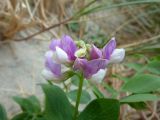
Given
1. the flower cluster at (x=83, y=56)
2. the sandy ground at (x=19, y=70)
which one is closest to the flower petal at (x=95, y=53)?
the flower cluster at (x=83, y=56)

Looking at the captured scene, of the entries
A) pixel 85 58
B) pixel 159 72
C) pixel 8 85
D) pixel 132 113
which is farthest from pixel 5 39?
pixel 85 58

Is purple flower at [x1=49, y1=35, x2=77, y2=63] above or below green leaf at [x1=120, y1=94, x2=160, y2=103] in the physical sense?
above

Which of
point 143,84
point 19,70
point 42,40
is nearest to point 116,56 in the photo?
point 143,84

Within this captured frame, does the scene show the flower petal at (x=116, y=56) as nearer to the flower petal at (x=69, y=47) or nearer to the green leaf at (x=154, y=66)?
the flower petal at (x=69, y=47)

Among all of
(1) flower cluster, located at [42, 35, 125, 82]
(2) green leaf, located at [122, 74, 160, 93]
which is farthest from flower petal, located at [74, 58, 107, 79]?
(2) green leaf, located at [122, 74, 160, 93]

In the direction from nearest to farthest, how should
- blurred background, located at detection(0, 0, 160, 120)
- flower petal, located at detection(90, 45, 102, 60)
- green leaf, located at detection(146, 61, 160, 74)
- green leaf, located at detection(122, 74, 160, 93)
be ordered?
flower petal, located at detection(90, 45, 102, 60)
green leaf, located at detection(122, 74, 160, 93)
green leaf, located at detection(146, 61, 160, 74)
blurred background, located at detection(0, 0, 160, 120)

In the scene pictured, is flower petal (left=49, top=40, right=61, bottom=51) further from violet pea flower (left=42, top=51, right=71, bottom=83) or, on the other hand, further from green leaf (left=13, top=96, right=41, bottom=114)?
green leaf (left=13, top=96, right=41, bottom=114)

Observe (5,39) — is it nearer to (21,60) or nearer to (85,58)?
(21,60)
